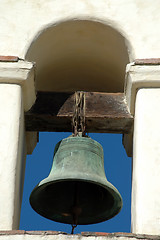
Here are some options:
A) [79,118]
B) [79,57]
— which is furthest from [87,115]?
[79,57]

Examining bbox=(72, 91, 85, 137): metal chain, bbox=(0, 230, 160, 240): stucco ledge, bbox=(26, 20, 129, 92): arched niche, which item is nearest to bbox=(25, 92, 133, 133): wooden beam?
bbox=(72, 91, 85, 137): metal chain

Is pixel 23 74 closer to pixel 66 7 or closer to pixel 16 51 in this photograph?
pixel 16 51

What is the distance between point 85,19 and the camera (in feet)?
25.3

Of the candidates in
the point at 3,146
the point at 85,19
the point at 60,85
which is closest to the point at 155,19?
the point at 85,19

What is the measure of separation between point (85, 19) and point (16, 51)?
27.2 inches

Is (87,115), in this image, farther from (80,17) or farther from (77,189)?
(80,17)

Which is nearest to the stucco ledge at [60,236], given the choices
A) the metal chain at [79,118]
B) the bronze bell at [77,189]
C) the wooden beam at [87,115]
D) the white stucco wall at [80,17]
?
the bronze bell at [77,189]

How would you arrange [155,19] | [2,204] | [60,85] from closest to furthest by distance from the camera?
[2,204], [155,19], [60,85]

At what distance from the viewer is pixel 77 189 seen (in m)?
7.20

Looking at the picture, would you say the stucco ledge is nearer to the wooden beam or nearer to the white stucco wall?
the wooden beam

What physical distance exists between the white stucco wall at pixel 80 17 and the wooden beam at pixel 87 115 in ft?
1.49

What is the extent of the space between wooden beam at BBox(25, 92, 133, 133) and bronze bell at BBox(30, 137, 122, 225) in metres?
0.31

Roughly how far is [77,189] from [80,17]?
155cm

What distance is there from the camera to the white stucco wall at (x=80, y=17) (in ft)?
24.7
